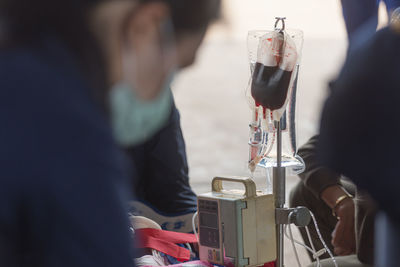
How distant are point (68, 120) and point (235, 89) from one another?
8.85 meters

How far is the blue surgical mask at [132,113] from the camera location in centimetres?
77

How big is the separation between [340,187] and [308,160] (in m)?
0.14

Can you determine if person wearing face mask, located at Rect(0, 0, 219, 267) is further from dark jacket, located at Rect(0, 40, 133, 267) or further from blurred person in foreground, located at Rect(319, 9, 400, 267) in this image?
blurred person in foreground, located at Rect(319, 9, 400, 267)

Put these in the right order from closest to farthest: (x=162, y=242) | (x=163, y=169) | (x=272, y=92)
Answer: (x=272, y=92)
(x=162, y=242)
(x=163, y=169)

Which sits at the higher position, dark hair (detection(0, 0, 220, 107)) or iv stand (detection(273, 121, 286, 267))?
dark hair (detection(0, 0, 220, 107))

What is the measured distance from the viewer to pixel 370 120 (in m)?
0.77

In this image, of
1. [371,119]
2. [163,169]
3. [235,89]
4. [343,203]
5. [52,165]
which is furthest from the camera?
[235,89]

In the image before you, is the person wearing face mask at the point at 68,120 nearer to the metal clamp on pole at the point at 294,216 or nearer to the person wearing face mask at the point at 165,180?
the metal clamp on pole at the point at 294,216

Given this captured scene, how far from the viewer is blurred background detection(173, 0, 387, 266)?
2.08 m

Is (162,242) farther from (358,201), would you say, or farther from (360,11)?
(360,11)

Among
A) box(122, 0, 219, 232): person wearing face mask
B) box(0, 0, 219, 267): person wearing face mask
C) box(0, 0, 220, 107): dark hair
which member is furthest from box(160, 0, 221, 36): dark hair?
box(122, 0, 219, 232): person wearing face mask

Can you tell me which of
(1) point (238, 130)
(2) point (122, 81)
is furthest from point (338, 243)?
(1) point (238, 130)

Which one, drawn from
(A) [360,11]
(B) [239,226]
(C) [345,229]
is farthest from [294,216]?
(A) [360,11]

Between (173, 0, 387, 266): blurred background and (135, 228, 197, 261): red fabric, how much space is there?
0.99 feet
